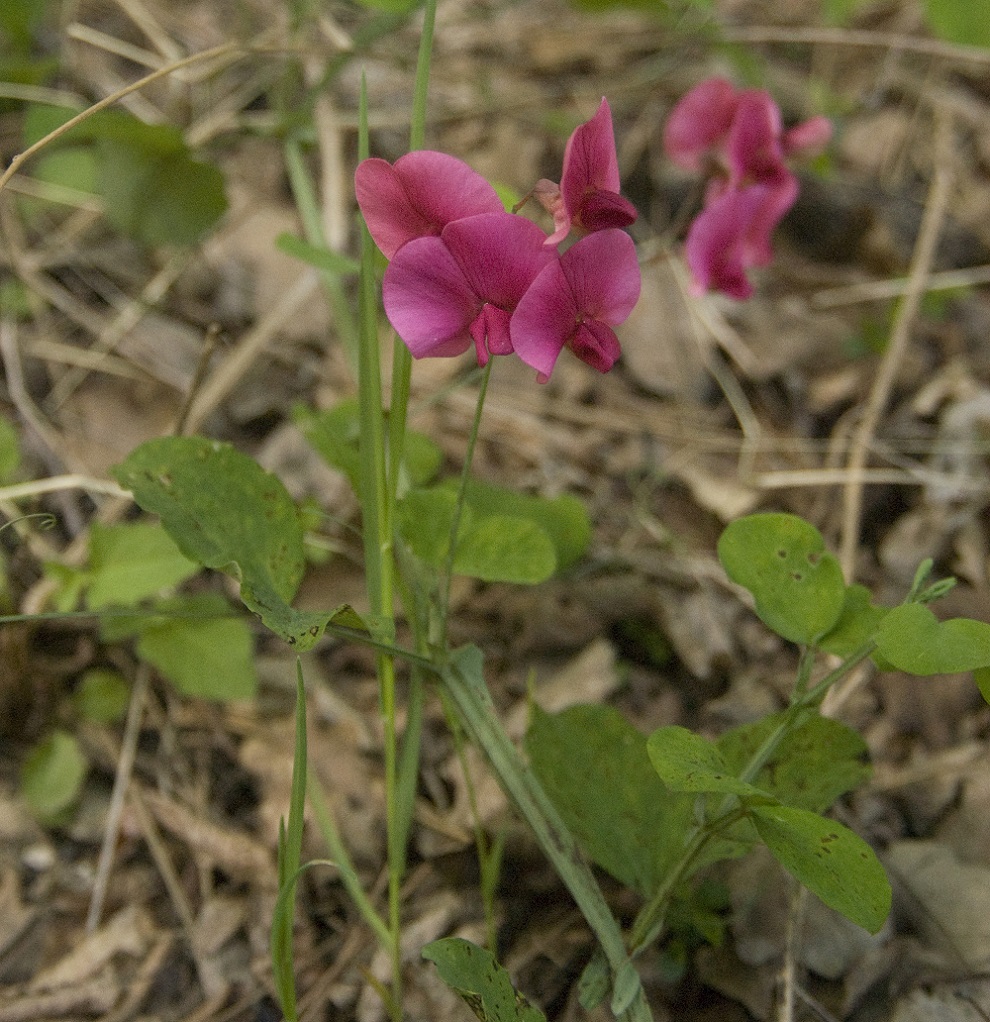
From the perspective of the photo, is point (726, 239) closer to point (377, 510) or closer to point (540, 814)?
point (377, 510)

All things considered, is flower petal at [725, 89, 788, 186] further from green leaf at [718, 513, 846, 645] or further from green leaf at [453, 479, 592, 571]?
green leaf at [718, 513, 846, 645]

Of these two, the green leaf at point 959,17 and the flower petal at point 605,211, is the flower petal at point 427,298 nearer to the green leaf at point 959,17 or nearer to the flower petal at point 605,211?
the flower petal at point 605,211

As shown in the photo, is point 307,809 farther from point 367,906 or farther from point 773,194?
point 773,194

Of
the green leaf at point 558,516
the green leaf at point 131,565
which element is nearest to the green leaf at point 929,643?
the green leaf at point 558,516

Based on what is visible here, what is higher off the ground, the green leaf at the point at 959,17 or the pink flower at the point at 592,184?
the pink flower at the point at 592,184

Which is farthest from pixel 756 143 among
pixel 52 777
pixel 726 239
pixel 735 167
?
pixel 52 777

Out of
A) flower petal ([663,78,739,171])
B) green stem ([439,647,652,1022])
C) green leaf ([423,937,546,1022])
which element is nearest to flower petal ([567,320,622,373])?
green stem ([439,647,652,1022])
